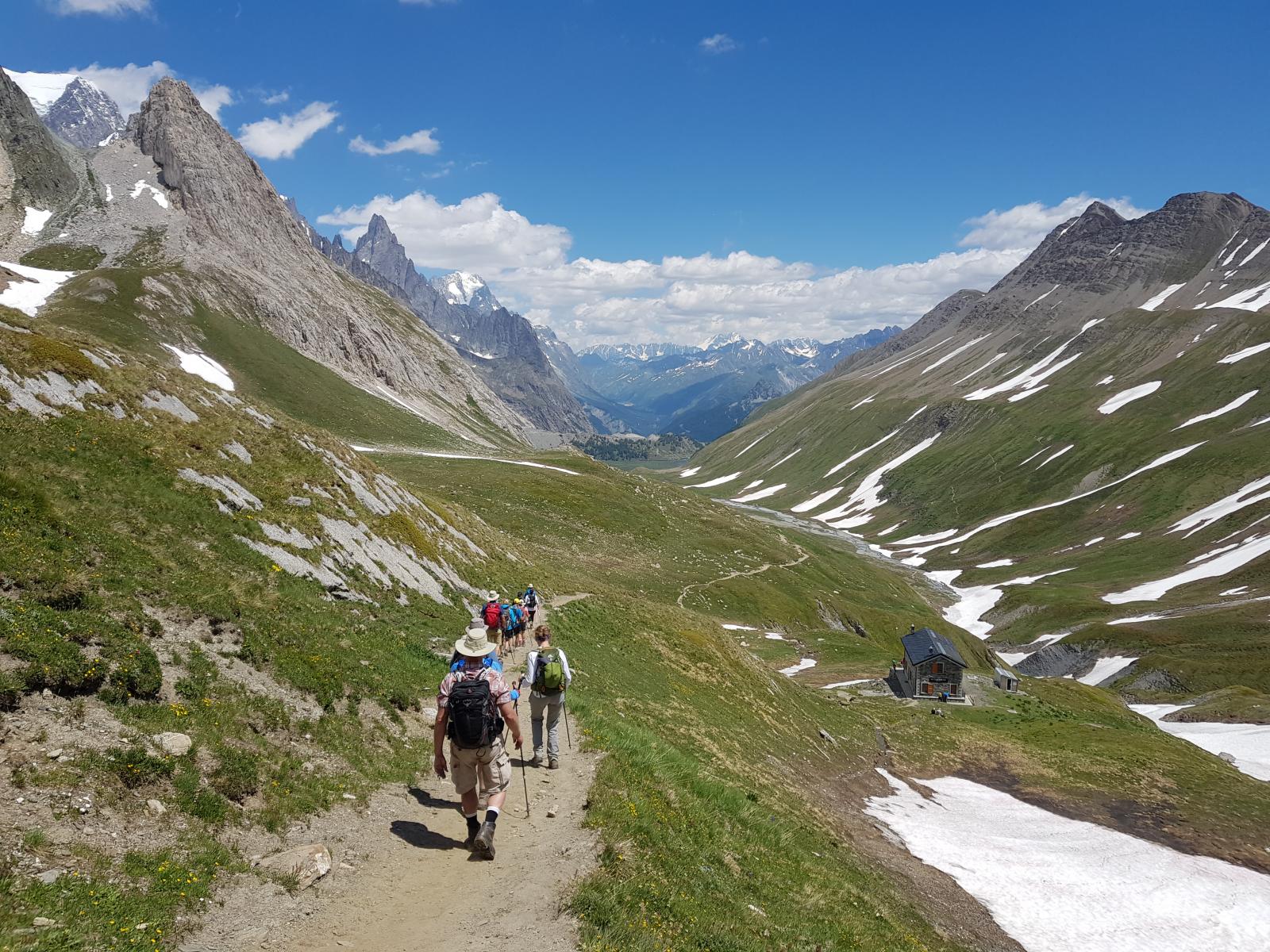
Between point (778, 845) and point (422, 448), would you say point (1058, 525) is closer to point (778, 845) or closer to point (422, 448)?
point (422, 448)

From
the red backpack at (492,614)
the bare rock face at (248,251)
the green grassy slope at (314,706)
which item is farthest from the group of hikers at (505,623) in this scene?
the bare rock face at (248,251)

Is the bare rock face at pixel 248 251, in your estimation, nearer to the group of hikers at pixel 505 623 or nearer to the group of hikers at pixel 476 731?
the group of hikers at pixel 505 623

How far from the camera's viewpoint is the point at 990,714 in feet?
212

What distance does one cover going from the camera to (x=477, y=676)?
40.8 ft

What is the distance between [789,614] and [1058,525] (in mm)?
142058

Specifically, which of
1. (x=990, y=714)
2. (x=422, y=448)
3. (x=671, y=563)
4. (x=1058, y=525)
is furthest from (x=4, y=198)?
(x=1058, y=525)

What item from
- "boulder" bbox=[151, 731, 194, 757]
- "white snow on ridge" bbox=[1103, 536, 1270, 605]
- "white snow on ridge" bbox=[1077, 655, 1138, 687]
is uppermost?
"boulder" bbox=[151, 731, 194, 757]

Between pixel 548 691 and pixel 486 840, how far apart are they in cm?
446

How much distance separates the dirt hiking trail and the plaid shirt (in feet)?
9.36

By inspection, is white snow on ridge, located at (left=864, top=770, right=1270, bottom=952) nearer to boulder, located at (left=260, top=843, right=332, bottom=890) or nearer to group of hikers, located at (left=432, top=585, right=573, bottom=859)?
group of hikers, located at (left=432, top=585, right=573, bottom=859)

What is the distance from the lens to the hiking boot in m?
12.5

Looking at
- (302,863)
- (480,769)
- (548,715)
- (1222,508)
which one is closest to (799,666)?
(548,715)

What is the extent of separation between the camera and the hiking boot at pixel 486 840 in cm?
1246

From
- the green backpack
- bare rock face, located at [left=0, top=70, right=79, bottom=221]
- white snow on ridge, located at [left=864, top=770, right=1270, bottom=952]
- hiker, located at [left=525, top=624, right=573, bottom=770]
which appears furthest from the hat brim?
bare rock face, located at [left=0, top=70, right=79, bottom=221]
